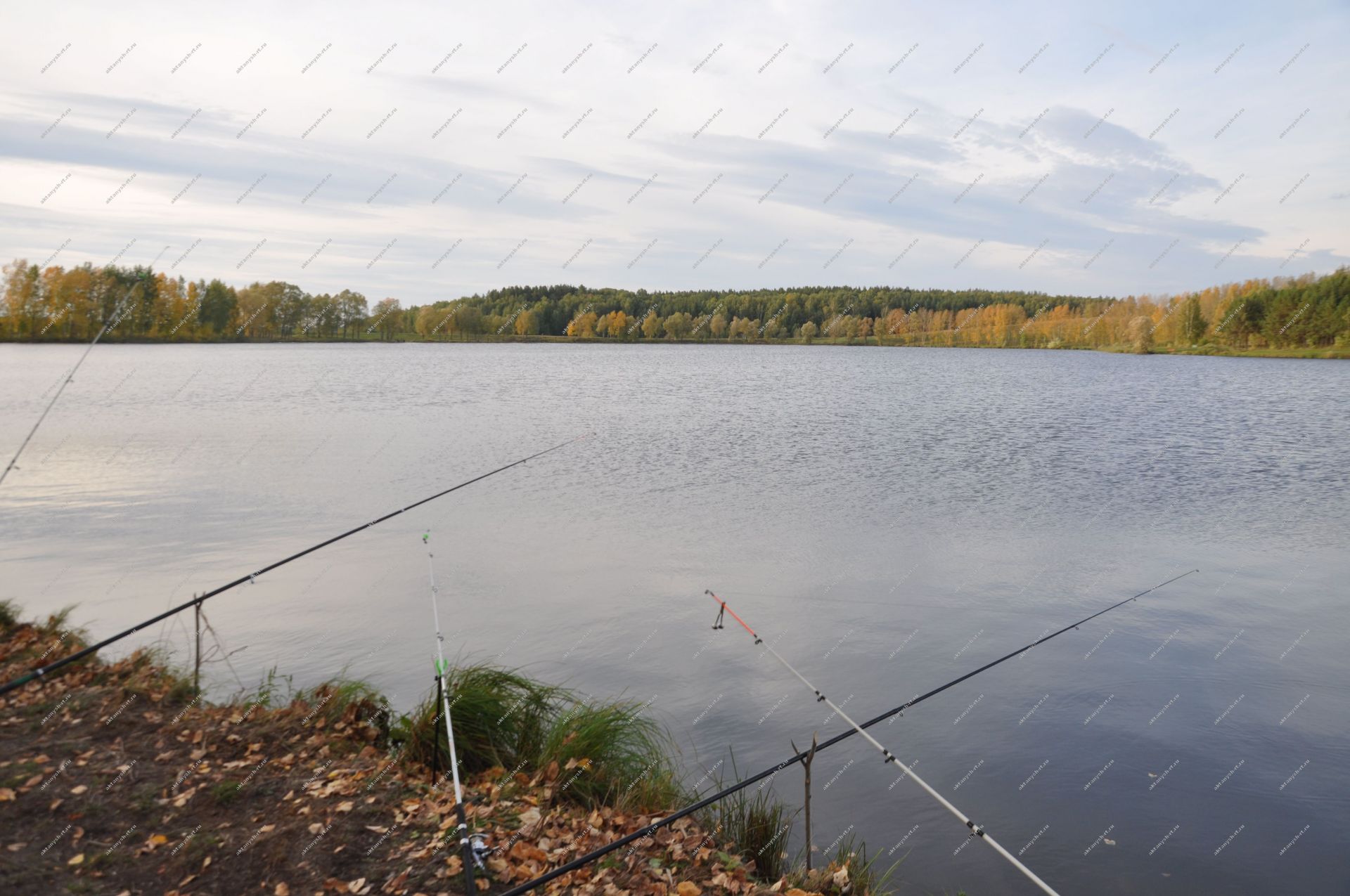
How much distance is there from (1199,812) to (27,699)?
11798mm

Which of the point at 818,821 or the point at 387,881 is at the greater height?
the point at 387,881

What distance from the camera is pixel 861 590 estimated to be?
1492 cm

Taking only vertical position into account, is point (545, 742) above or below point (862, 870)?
above

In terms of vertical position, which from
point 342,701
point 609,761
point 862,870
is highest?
point 342,701

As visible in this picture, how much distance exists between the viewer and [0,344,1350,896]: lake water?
8.36 meters

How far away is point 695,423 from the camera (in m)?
38.8

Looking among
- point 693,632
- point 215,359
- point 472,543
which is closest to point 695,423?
point 472,543

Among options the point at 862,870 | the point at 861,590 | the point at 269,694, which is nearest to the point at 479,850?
the point at 862,870

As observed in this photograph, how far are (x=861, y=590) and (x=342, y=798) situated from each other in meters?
10.1

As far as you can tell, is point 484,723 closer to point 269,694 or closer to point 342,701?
point 342,701

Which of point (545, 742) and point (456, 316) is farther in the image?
point (456, 316)

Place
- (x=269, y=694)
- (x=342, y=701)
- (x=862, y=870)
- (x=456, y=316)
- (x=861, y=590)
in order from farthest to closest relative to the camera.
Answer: (x=456, y=316)
(x=861, y=590)
(x=269, y=694)
(x=342, y=701)
(x=862, y=870)

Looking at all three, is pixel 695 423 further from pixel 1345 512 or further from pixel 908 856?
pixel 908 856

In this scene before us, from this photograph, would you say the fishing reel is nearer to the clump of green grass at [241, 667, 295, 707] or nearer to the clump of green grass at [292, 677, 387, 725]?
the clump of green grass at [292, 677, 387, 725]
